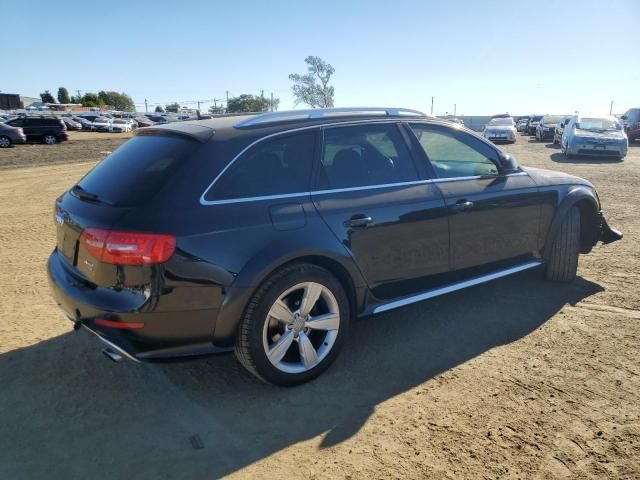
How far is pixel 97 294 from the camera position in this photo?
291cm

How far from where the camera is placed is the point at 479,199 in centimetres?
415

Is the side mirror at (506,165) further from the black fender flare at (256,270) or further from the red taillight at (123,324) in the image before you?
the red taillight at (123,324)

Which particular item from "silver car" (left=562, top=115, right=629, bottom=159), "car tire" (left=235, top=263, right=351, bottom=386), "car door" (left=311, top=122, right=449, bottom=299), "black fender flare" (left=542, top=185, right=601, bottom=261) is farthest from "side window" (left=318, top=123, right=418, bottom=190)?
"silver car" (left=562, top=115, right=629, bottom=159)

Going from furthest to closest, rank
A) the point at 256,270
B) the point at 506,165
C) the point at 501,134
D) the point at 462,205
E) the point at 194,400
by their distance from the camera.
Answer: the point at 501,134 < the point at 506,165 < the point at 462,205 < the point at 194,400 < the point at 256,270

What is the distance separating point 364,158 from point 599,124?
57.2ft

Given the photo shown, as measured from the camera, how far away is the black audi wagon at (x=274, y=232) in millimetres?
2822

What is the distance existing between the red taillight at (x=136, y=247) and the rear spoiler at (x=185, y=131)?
717 mm

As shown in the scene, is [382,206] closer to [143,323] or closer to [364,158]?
[364,158]

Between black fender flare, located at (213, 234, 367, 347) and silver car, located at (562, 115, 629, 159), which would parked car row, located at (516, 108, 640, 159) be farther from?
black fender flare, located at (213, 234, 367, 347)

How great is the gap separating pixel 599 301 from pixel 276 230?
10.4 feet

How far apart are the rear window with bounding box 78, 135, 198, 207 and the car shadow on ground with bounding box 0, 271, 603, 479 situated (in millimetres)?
1146

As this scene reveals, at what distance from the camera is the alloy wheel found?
3.17m

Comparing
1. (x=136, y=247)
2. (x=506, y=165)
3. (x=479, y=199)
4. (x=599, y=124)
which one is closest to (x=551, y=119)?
(x=599, y=124)

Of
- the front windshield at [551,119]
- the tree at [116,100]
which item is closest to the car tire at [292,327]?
the front windshield at [551,119]
